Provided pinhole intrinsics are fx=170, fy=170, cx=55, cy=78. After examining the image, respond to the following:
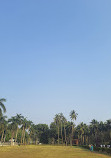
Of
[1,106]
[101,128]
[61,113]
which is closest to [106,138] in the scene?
[101,128]

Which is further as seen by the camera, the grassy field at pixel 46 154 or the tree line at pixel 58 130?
the tree line at pixel 58 130

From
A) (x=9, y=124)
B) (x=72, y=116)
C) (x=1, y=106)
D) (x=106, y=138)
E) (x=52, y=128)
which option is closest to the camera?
(x=1, y=106)

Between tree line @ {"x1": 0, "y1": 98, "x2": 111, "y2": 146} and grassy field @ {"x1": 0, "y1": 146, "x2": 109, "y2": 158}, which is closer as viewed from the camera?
grassy field @ {"x1": 0, "y1": 146, "x2": 109, "y2": 158}

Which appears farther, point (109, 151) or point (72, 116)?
point (72, 116)

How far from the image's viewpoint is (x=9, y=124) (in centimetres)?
10256

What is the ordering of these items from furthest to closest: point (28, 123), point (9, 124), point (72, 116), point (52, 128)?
1. point (52, 128)
2. point (72, 116)
3. point (28, 123)
4. point (9, 124)

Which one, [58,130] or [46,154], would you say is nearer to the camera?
[46,154]

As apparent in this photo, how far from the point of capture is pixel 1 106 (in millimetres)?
51812

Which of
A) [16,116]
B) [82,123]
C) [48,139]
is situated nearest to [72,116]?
[82,123]

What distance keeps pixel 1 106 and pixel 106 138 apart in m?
67.3

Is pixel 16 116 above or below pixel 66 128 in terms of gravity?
above

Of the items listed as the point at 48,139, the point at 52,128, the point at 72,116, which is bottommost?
the point at 48,139

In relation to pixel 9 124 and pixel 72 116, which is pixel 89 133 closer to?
pixel 72 116

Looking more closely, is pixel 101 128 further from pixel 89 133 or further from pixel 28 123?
pixel 28 123
